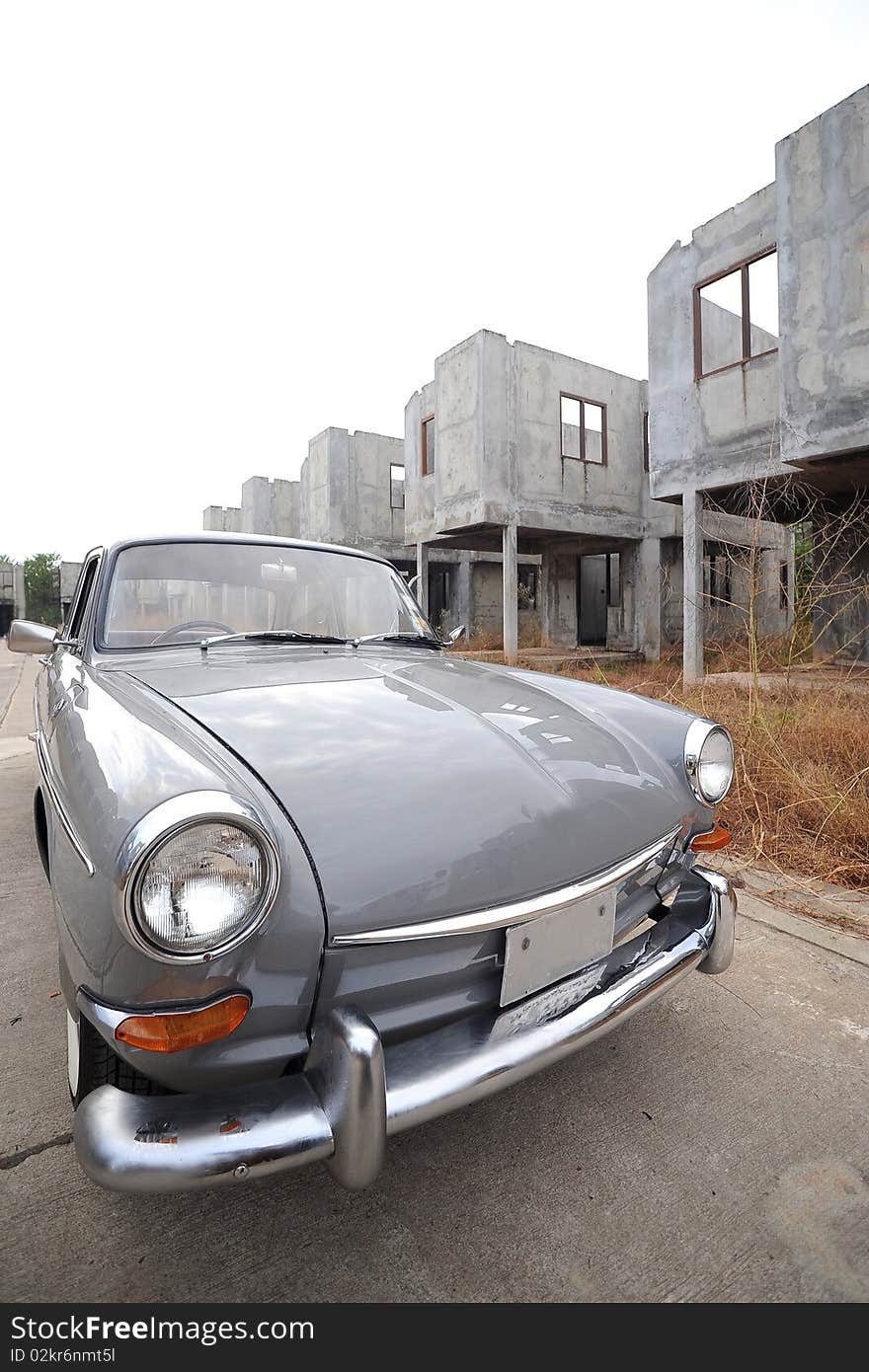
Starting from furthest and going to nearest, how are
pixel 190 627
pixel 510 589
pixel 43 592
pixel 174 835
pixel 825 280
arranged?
pixel 43 592, pixel 510 589, pixel 825 280, pixel 190 627, pixel 174 835

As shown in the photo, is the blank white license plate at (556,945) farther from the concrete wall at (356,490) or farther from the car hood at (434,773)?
the concrete wall at (356,490)

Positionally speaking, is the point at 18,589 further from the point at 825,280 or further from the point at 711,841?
the point at 711,841

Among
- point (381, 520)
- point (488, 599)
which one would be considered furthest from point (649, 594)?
point (381, 520)

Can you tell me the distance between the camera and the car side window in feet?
8.50

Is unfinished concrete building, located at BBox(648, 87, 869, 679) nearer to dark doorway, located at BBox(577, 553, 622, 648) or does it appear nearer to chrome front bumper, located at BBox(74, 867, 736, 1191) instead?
chrome front bumper, located at BBox(74, 867, 736, 1191)

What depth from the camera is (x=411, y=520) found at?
15867mm

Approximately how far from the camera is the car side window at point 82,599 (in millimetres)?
2592

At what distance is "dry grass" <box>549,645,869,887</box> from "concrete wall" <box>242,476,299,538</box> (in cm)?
2318

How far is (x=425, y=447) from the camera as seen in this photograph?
1573 centimetres

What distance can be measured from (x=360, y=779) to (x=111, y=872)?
49 cm

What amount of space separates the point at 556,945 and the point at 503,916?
0.19 m

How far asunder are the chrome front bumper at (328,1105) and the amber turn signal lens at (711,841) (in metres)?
0.72

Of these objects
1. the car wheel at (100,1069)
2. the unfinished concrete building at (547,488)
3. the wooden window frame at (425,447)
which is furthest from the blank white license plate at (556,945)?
the wooden window frame at (425,447)
